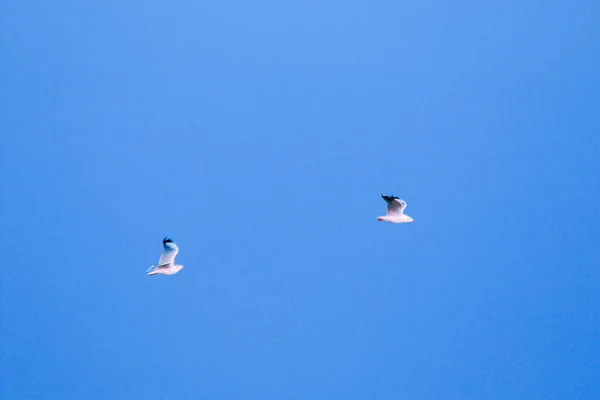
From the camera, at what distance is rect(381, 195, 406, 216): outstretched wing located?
2.53m

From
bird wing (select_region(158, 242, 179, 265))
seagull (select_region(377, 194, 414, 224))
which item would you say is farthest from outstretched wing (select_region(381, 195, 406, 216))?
bird wing (select_region(158, 242, 179, 265))

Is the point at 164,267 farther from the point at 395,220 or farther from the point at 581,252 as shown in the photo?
the point at 581,252

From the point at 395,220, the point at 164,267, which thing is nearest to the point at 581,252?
the point at 395,220

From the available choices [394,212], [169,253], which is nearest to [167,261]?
[169,253]

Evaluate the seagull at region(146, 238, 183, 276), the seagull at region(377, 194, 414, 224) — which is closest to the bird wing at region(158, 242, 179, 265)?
the seagull at region(146, 238, 183, 276)

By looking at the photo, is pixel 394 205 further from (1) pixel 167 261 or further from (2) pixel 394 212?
(1) pixel 167 261

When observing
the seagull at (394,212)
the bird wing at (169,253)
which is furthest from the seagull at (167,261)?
the seagull at (394,212)

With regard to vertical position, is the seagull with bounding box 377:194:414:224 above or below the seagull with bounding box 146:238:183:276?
above

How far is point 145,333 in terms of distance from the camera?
3.09 m

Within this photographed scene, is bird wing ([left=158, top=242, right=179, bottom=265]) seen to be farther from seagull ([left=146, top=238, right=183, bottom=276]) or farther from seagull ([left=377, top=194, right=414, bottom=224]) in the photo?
seagull ([left=377, top=194, right=414, bottom=224])

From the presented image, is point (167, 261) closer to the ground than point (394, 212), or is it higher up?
closer to the ground

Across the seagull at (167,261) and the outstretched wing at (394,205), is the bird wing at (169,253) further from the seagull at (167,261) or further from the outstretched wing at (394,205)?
the outstretched wing at (394,205)

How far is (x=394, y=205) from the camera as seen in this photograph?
258 cm

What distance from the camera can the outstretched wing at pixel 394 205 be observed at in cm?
253
